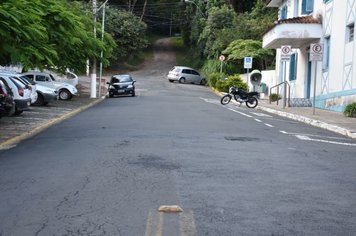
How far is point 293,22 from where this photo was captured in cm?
2627

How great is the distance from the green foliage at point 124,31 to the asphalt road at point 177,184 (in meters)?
51.1

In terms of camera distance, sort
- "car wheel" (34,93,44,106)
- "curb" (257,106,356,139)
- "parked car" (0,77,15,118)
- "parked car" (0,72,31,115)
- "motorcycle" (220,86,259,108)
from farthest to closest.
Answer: "motorcycle" (220,86,259,108), "car wheel" (34,93,44,106), "parked car" (0,72,31,115), "parked car" (0,77,15,118), "curb" (257,106,356,139)

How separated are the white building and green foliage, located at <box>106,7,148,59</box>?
108 ft

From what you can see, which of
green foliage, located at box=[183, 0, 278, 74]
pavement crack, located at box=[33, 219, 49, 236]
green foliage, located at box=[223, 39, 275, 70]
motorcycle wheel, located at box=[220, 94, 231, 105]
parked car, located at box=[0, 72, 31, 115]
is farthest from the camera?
green foliage, located at box=[183, 0, 278, 74]

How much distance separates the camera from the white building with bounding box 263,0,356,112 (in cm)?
2236

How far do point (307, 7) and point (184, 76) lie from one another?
26130mm

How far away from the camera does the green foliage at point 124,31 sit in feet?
207

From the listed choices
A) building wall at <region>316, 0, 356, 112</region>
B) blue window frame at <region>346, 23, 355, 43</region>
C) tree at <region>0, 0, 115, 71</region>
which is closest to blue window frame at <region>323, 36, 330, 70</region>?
building wall at <region>316, 0, 356, 112</region>

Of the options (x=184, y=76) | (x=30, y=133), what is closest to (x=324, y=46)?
(x=30, y=133)

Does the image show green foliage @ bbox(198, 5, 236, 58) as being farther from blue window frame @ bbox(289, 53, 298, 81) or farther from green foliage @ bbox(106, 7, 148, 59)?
blue window frame @ bbox(289, 53, 298, 81)

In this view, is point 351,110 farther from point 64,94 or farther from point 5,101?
point 64,94

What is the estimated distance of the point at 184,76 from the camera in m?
54.5

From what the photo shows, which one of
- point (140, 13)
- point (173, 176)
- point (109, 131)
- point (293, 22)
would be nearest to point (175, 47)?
point (140, 13)

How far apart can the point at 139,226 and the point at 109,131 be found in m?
8.55
